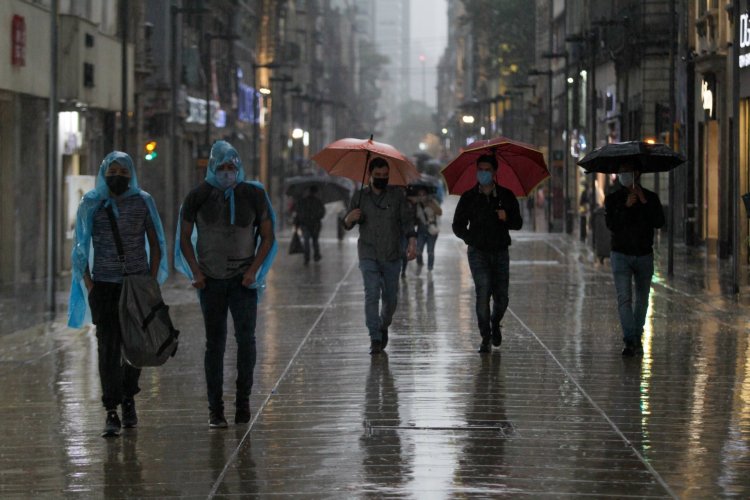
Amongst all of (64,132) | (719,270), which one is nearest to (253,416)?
(719,270)

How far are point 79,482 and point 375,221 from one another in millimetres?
7497

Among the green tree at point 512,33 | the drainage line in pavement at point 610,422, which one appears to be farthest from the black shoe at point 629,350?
the green tree at point 512,33

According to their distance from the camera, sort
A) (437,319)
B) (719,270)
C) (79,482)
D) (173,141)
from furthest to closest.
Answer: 1. (173,141)
2. (719,270)
3. (437,319)
4. (79,482)

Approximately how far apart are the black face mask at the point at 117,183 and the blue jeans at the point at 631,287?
20.9 ft

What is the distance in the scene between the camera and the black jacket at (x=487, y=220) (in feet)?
55.4

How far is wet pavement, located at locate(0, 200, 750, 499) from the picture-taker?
9664mm

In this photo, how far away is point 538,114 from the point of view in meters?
96.6

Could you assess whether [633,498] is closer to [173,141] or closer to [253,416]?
[253,416]

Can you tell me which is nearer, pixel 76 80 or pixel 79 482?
pixel 79 482

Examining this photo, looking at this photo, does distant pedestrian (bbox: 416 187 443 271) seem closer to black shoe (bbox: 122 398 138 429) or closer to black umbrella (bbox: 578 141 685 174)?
black umbrella (bbox: 578 141 685 174)

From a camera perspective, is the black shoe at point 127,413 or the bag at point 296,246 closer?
the black shoe at point 127,413

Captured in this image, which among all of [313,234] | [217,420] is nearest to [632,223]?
[217,420]

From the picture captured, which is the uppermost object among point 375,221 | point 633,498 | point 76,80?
point 76,80

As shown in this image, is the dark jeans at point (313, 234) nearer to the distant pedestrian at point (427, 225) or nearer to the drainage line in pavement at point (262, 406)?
the distant pedestrian at point (427, 225)
